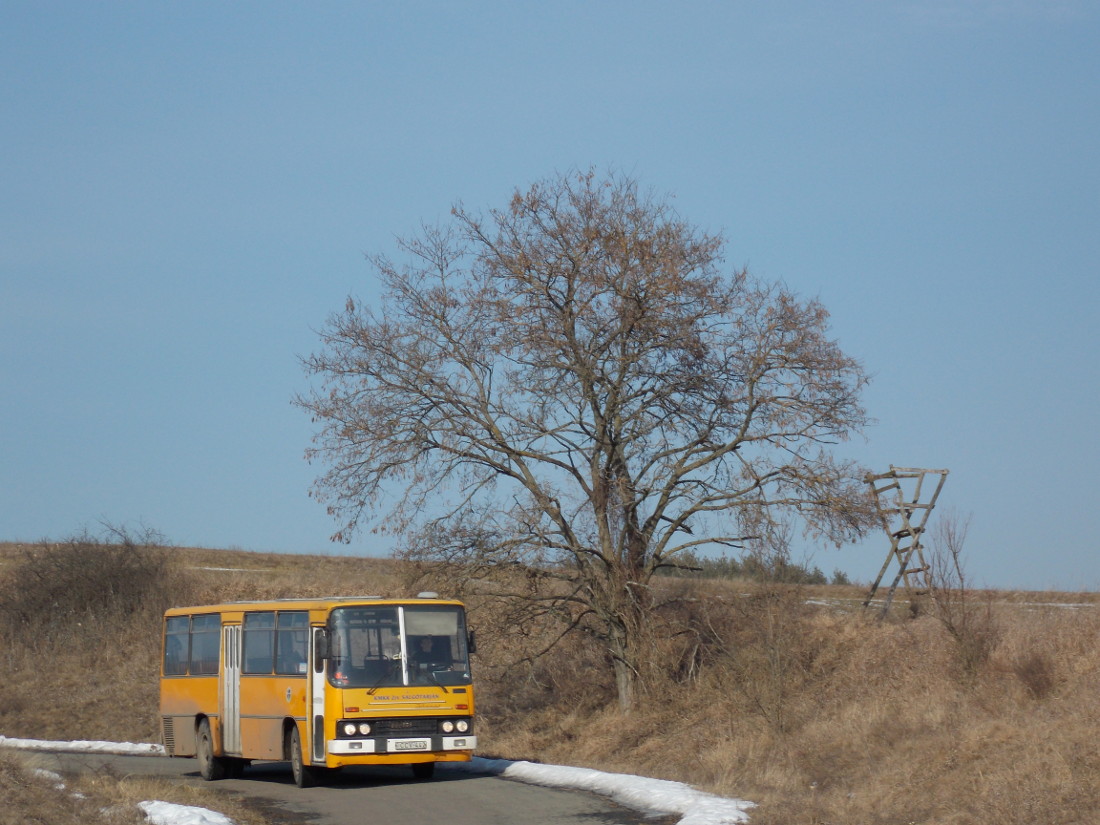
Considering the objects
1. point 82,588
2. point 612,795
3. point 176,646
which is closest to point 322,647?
point 612,795

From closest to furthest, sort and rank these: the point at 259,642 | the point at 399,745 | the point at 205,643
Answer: the point at 399,745
the point at 259,642
the point at 205,643

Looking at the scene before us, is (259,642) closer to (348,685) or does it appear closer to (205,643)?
(205,643)

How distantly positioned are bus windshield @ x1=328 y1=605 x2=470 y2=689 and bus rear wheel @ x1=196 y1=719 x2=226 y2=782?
15.6 ft

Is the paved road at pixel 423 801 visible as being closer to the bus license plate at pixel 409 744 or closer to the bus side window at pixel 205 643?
the bus license plate at pixel 409 744

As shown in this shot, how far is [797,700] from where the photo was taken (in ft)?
75.6

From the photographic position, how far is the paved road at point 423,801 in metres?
14.9

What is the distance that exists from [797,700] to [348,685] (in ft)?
28.9

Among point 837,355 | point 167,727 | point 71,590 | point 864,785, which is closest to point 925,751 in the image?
point 864,785

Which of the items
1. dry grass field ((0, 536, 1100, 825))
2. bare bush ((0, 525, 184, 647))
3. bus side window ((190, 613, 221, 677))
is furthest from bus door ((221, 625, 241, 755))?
bare bush ((0, 525, 184, 647))

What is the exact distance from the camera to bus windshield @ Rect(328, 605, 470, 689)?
19422 millimetres

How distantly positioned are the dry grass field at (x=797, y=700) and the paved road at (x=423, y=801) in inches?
80.6

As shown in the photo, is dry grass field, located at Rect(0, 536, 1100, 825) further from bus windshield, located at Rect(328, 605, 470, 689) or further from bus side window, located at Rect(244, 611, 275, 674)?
bus windshield, located at Rect(328, 605, 470, 689)

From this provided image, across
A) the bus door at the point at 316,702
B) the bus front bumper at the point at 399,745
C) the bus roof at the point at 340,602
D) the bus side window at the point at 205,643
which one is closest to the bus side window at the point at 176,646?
the bus side window at the point at 205,643

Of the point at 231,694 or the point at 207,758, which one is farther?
the point at 207,758
